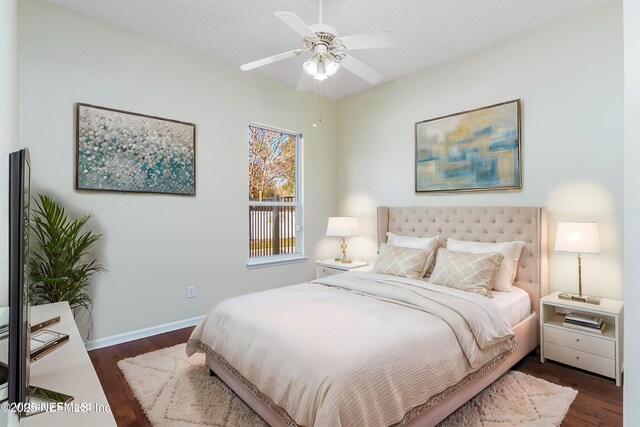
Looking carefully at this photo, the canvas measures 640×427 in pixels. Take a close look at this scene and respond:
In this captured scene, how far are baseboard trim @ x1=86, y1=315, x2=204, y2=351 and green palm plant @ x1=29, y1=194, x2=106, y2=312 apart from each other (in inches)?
17.2

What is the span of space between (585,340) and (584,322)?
0.44 ft

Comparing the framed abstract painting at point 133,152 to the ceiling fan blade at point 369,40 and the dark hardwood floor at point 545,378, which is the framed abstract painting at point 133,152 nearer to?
the dark hardwood floor at point 545,378

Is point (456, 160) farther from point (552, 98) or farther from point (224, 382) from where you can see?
point (224, 382)

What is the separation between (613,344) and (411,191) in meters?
2.29

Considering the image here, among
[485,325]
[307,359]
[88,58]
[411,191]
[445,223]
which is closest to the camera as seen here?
[307,359]

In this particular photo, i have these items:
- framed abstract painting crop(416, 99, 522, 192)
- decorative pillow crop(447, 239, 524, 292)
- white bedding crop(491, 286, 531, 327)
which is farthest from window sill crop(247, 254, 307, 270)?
white bedding crop(491, 286, 531, 327)

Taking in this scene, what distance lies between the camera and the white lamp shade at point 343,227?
4.28 m

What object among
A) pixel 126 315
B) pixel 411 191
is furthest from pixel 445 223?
pixel 126 315

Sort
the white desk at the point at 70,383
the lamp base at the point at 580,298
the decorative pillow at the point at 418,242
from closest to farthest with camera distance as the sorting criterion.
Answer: the white desk at the point at 70,383
the lamp base at the point at 580,298
the decorative pillow at the point at 418,242

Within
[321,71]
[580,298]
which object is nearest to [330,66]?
[321,71]

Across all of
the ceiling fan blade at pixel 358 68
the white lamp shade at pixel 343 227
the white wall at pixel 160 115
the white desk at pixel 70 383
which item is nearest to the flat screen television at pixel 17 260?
the white desk at pixel 70 383

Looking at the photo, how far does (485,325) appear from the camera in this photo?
2.15m

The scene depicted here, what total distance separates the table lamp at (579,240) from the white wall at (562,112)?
222mm

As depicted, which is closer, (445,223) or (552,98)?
(552,98)
